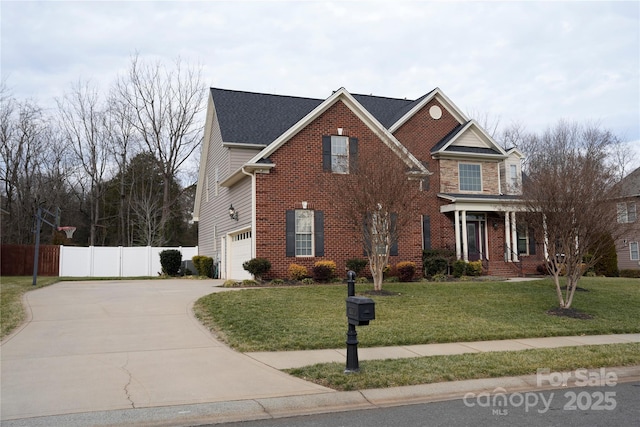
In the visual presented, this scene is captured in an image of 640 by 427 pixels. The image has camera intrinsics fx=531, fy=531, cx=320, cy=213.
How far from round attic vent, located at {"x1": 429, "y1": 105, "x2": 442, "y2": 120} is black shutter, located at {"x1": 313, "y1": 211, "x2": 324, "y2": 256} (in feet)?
32.9

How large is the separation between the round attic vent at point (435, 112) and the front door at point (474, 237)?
5.61m

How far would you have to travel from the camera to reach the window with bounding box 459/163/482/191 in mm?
26625

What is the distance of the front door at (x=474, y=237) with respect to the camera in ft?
85.8

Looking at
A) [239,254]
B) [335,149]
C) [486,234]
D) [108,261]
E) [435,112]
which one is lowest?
[108,261]

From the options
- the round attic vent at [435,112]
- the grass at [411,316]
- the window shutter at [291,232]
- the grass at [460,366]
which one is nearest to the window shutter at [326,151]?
the window shutter at [291,232]

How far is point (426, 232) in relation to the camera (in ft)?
81.0

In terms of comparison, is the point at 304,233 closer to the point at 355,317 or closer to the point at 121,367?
the point at 121,367

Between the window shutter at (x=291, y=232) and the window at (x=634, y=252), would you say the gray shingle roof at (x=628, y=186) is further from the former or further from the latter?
the window shutter at (x=291, y=232)

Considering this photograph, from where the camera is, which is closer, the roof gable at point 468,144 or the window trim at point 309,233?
the window trim at point 309,233

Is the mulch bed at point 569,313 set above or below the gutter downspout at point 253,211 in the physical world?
below

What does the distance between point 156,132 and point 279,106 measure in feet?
54.0

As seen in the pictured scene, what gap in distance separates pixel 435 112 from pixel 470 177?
3738 millimetres

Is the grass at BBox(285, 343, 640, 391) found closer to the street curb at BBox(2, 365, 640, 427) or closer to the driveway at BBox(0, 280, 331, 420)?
the street curb at BBox(2, 365, 640, 427)

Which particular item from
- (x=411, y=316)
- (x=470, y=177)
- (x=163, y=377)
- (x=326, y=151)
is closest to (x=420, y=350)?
(x=411, y=316)
